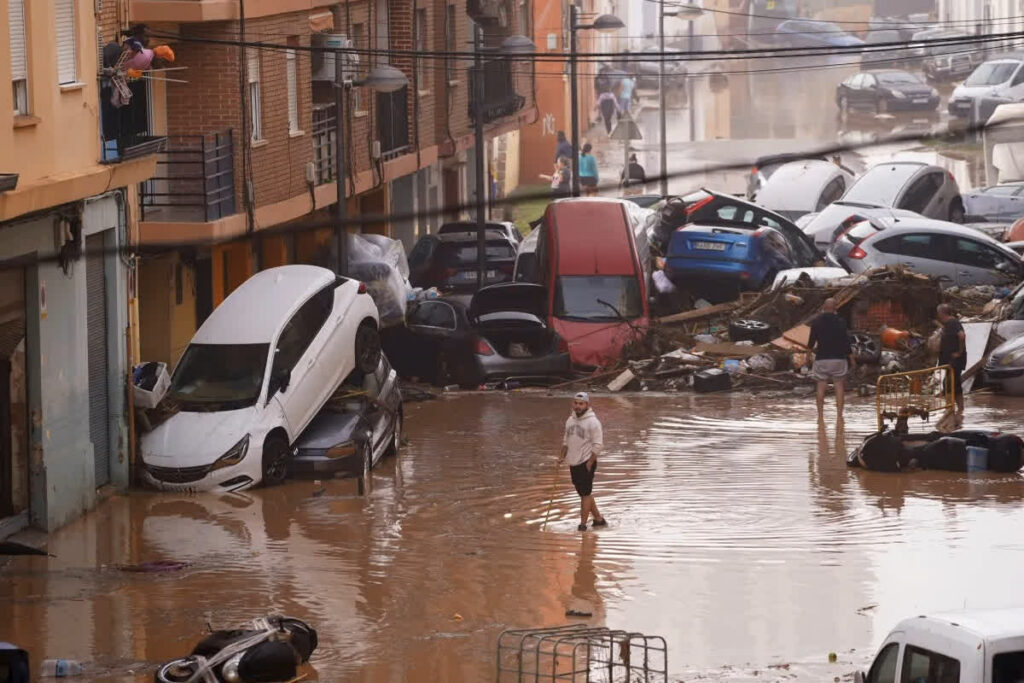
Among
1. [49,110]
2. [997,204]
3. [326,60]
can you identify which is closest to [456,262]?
[326,60]

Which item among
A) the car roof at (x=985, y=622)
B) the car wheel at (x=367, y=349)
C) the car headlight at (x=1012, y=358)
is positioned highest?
the car roof at (x=985, y=622)

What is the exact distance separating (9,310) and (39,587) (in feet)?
10.2

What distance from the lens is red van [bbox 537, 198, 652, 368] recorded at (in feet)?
94.8

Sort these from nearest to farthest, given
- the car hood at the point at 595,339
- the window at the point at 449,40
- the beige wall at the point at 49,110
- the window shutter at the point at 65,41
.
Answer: the beige wall at the point at 49,110, the window shutter at the point at 65,41, the car hood at the point at 595,339, the window at the point at 449,40

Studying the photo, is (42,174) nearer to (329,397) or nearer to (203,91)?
(329,397)

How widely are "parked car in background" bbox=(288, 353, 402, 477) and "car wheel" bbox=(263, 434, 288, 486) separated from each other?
159 mm

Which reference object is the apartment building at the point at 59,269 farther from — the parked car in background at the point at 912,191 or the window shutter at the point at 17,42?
the parked car in background at the point at 912,191

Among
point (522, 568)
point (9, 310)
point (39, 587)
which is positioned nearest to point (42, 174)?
point (9, 310)

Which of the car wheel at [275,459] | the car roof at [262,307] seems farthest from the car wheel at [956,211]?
the car wheel at [275,459]

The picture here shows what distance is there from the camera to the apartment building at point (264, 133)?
27.3 metres

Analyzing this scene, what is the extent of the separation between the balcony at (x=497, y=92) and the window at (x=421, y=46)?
3.34 metres

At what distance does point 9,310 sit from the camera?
→ 1884 cm

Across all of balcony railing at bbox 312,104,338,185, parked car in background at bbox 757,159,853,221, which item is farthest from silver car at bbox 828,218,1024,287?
balcony railing at bbox 312,104,338,185

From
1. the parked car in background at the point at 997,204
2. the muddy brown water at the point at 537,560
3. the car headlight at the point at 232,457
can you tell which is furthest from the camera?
the parked car in background at the point at 997,204
